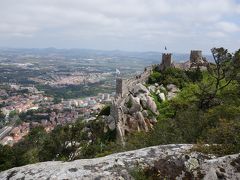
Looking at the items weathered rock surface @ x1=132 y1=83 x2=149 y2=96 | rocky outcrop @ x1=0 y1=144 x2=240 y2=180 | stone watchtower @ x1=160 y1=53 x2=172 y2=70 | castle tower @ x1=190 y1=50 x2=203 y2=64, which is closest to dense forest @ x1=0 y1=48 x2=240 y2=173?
weathered rock surface @ x1=132 y1=83 x2=149 y2=96

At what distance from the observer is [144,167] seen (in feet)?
20.0

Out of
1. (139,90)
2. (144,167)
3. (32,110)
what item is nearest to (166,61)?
(139,90)

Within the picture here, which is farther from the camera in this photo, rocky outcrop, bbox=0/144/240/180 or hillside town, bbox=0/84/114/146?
hillside town, bbox=0/84/114/146

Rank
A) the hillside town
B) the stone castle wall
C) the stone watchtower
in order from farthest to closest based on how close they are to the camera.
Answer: the hillside town < the stone watchtower < the stone castle wall

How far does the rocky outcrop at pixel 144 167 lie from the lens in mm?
5840

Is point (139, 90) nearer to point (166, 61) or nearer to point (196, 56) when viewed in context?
point (166, 61)

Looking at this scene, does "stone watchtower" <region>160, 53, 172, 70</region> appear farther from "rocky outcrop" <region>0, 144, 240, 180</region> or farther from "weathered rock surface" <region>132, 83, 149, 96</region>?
"rocky outcrop" <region>0, 144, 240, 180</region>

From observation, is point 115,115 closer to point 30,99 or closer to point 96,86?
point 30,99

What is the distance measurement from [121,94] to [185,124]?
56.1 ft

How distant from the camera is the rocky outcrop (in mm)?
5840

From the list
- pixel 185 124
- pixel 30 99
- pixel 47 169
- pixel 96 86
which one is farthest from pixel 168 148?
pixel 96 86

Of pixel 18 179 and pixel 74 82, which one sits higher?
pixel 18 179

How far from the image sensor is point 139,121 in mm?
30688

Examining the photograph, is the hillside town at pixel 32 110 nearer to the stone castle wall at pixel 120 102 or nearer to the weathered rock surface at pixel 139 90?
the stone castle wall at pixel 120 102
